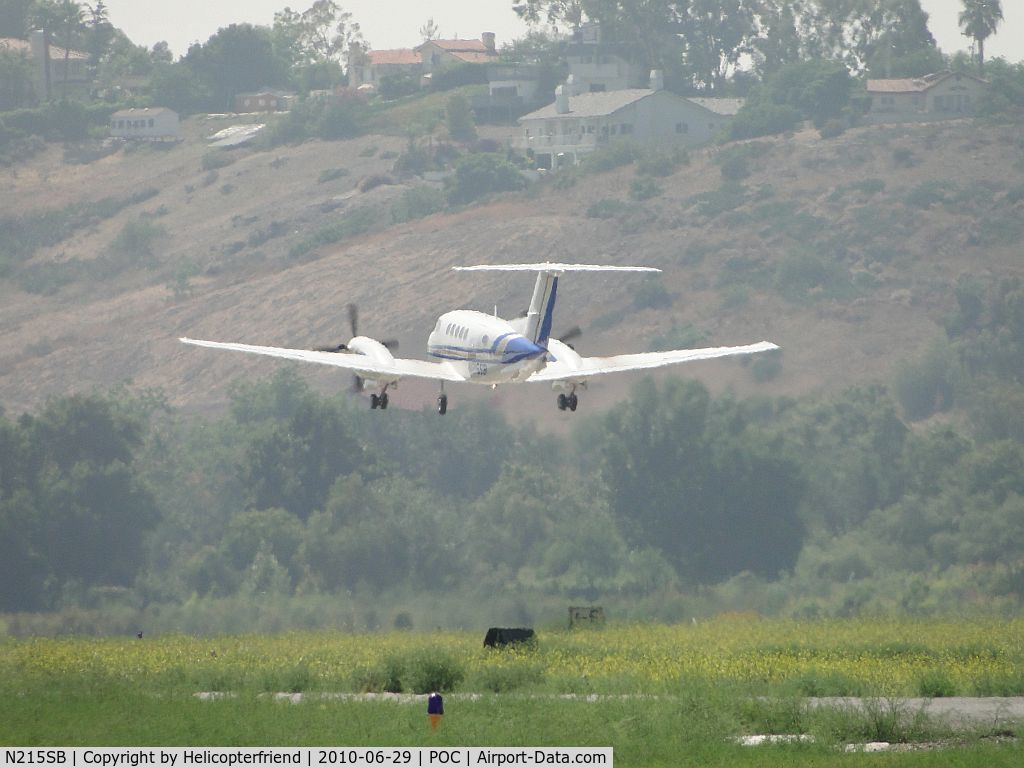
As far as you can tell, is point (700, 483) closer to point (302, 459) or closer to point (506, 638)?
point (302, 459)

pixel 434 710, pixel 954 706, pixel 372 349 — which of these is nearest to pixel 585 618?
pixel 372 349

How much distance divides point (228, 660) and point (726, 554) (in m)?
95.2

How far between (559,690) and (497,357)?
50.1 ft

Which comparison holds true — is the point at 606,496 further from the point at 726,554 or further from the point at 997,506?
the point at 997,506

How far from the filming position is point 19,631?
107 meters

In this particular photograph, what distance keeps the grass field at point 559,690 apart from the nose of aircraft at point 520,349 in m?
10.1

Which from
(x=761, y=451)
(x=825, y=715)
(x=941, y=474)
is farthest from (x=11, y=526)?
(x=825, y=715)

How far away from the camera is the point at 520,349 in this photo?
70250 mm

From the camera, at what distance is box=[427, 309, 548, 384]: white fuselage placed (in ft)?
231

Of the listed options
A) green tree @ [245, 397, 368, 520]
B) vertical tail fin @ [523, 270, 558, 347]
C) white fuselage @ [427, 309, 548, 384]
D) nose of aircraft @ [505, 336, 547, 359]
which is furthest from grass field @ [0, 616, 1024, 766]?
green tree @ [245, 397, 368, 520]

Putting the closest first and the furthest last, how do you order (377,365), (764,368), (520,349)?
(520,349), (377,365), (764,368)

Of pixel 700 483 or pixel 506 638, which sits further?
pixel 700 483

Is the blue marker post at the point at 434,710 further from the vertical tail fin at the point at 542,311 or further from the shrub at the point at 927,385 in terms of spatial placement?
the shrub at the point at 927,385

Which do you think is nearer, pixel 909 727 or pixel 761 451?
pixel 909 727
